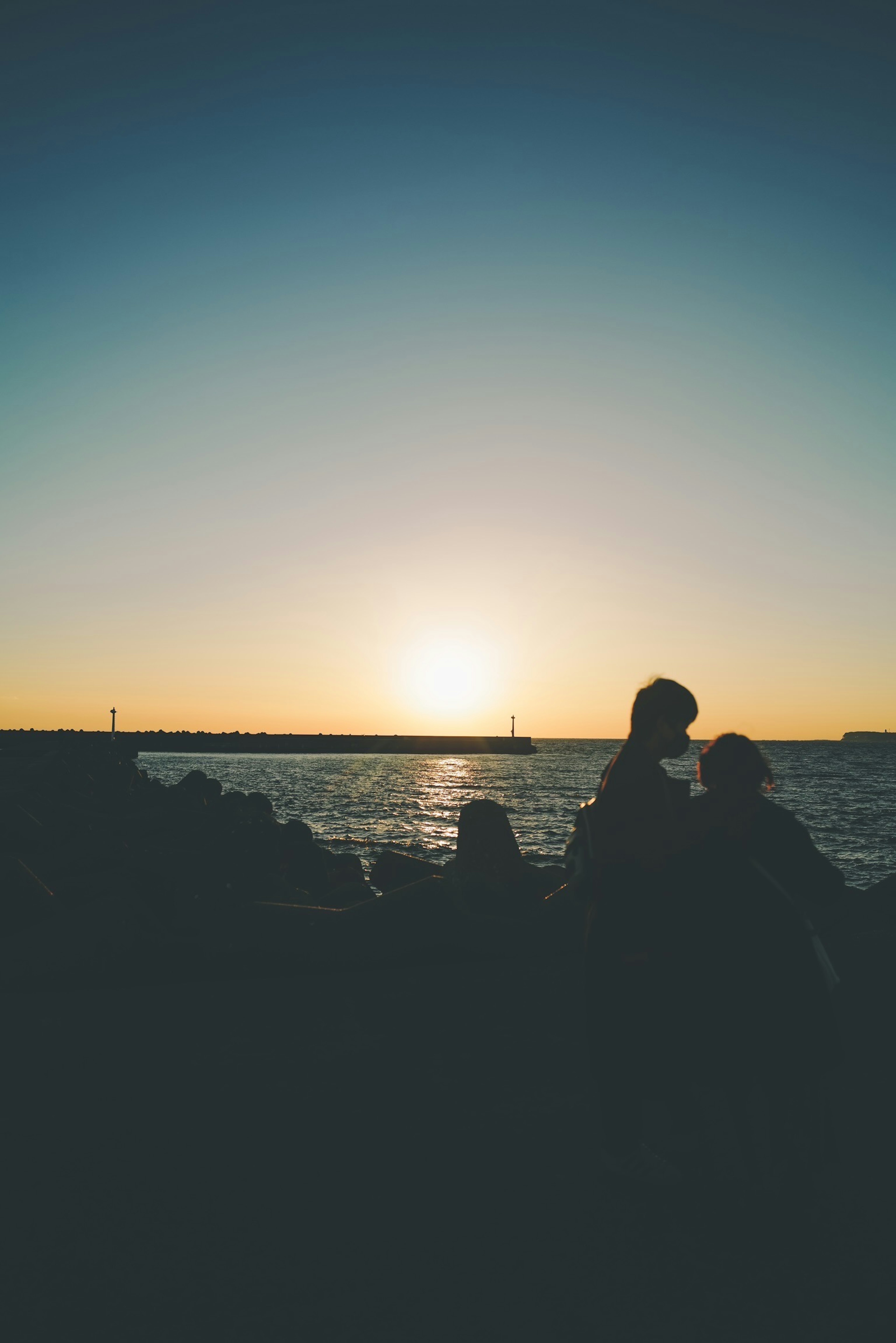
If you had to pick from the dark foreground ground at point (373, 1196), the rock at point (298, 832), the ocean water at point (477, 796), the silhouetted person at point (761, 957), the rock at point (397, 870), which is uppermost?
the silhouetted person at point (761, 957)

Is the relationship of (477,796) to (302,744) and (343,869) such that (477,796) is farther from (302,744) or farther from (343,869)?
(302,744)

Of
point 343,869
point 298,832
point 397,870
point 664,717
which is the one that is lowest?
point 343,869

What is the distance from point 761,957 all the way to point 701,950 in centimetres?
20

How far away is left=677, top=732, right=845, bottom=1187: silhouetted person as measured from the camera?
284cm

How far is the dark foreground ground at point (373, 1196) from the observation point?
92.1 inches

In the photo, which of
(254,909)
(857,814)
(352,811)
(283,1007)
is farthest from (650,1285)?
(857,814)

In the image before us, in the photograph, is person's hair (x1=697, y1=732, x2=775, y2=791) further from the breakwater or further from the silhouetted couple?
the breakwater

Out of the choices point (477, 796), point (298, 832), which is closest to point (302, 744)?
point (477, 796)

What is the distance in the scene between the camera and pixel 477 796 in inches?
1753

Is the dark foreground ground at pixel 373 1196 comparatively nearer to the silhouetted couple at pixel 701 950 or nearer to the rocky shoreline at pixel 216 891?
the silhouetted couple at pixel 701 950

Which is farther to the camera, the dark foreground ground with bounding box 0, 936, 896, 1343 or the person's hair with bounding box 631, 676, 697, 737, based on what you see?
the person's hair with bounding box 631, 676, 697, 737

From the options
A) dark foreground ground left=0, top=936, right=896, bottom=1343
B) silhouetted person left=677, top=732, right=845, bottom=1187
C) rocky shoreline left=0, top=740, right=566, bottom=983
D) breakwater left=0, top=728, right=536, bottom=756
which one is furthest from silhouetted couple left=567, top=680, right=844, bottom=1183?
breakwater left=0, top=728, right=536, bottom=756

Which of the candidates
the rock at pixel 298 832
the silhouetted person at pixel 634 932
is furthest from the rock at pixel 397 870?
the silhouetted person at pixel 634 932

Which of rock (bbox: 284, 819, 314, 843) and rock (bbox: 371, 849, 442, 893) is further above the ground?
rock (bbox: 371, 849, 442, 893)
